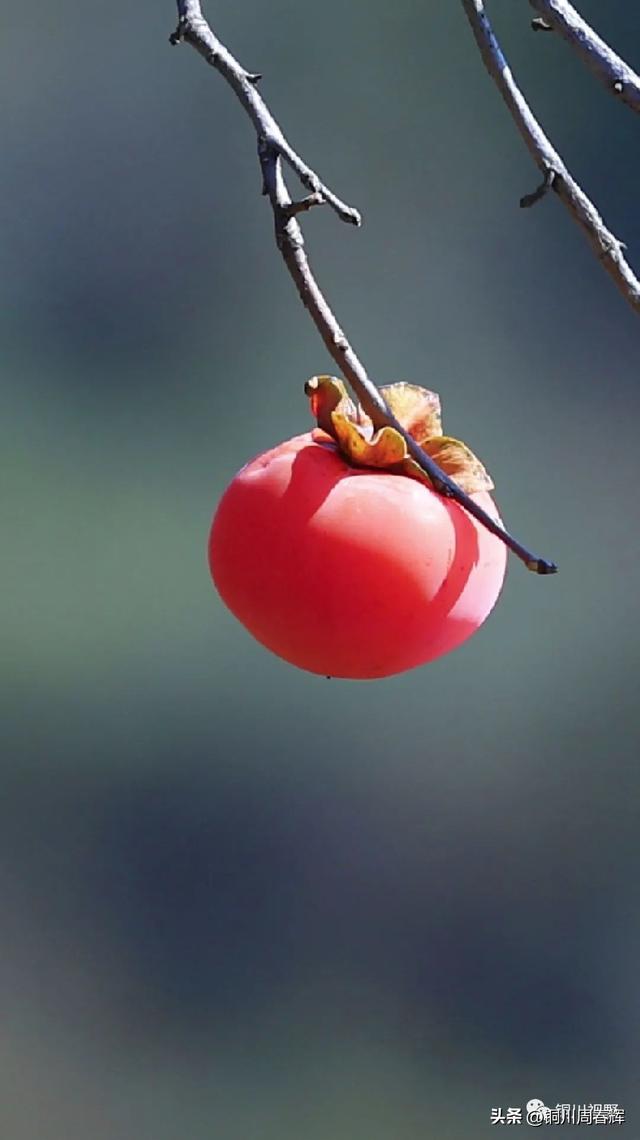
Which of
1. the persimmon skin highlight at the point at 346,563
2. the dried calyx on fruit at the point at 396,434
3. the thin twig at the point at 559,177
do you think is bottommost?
the persimmon skin highlight at the point at 346,563

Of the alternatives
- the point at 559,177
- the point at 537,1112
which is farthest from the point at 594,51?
the point at 537,1112

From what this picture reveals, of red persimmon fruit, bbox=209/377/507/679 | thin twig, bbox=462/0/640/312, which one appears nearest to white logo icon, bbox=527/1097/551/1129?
red persimmon fruit, bbox=209/377/507/679

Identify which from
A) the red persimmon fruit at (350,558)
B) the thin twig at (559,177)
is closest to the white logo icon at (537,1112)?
the red persimmon fruit at (350,558)

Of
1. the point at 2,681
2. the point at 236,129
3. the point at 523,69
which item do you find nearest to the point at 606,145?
the point at 523,69

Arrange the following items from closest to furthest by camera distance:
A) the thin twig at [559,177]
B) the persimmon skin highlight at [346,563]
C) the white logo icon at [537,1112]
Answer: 1. the thin twig at [559,177]
2. the persimmon skin highlight at [346,563]
3. the white logo icon at [537,1112]

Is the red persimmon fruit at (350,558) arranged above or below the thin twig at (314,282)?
below

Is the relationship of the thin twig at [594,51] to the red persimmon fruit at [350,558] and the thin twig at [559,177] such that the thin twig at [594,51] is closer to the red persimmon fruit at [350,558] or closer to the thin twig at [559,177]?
the thin twig at [559,177]

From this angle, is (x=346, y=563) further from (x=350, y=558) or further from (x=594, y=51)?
(x=594, y=51)
